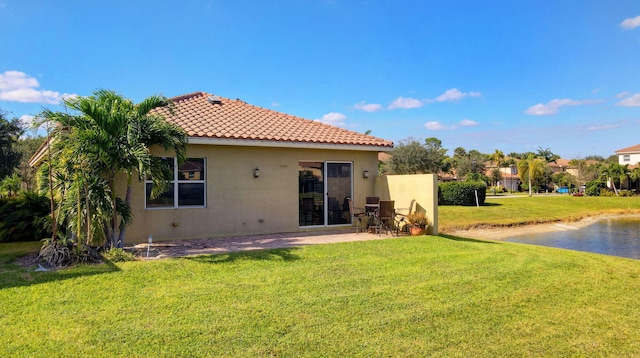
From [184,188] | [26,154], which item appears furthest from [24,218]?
[26,154]

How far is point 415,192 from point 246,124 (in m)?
6.38

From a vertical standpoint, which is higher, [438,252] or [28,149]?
[28,149]

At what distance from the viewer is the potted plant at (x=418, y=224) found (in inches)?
483

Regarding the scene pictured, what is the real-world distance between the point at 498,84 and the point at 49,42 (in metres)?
26.5

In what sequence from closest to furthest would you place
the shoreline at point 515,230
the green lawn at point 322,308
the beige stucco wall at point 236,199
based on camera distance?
the green lawn at point 322,308
the beige stucco wall at point 236,199
the shoreline at point 515,230

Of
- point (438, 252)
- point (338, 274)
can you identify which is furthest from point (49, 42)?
point (438, 252)

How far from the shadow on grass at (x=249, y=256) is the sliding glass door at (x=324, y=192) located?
4159 millimetres

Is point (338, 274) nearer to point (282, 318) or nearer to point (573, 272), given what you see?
point (282, 318)

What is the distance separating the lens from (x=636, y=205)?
34594mm

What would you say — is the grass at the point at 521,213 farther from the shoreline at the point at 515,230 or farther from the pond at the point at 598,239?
the pond at the point at 598,239

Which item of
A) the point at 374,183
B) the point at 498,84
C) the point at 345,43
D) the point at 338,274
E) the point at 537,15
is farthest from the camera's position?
the point at 498,84

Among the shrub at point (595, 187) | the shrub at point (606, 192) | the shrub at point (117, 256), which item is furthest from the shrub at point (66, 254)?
the shrub at point (595, 187)

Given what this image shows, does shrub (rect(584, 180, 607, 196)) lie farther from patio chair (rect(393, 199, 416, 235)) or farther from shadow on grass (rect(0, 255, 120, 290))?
shadow on grass (rect(0, 255, 120, 290))

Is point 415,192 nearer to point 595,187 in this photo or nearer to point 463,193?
point 463,193
